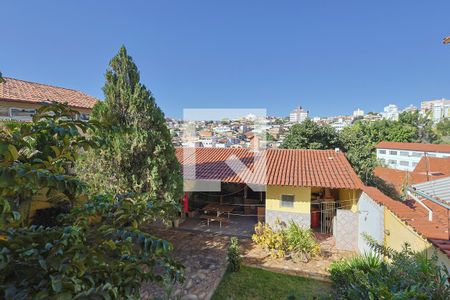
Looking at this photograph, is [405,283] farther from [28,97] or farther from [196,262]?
[28,97]

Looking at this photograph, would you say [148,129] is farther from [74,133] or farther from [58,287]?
[58,287]

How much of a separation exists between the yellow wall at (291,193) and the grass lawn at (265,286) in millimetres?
4157

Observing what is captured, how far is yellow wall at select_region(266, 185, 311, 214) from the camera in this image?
43.1 ft

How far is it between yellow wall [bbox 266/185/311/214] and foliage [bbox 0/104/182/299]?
435 inches

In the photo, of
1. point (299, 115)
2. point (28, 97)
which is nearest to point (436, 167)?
point (299, 115)

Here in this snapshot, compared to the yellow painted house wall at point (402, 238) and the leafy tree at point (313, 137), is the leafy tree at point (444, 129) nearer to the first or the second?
the leafy tree at point (313, 137)

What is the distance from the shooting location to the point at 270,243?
1126 cm

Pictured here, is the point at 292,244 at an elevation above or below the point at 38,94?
below

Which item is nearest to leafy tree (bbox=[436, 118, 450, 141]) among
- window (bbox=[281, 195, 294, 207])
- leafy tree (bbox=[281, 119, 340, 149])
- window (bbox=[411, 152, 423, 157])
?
window (bbox=[411, 152, 423, 157])

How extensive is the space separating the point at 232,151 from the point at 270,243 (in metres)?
9.27

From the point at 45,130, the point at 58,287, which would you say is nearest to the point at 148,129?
the point at 45,130


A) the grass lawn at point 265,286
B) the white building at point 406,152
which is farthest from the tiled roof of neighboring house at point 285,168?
the white building at point 406,152

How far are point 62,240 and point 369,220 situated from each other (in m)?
11.6

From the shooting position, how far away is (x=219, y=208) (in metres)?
16.5
